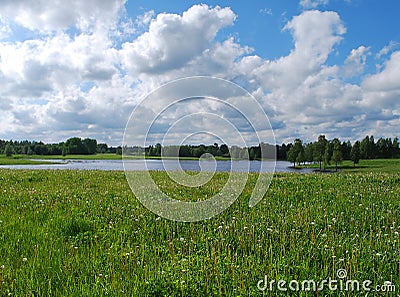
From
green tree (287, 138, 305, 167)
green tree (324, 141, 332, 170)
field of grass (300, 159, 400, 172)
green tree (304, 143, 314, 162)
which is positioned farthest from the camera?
green tree (304, 143, 314, 162)

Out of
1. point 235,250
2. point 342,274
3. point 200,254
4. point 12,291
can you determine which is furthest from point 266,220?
point 12,291

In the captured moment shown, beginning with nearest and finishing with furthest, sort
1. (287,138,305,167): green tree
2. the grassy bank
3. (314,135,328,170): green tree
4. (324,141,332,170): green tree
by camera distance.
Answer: the grassy bank, (324,141,332,170): green tree, (314,135,328,170): green tree, (287,138,305,167): green tree

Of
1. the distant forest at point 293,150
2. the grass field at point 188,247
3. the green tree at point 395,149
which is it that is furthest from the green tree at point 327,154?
the grass field at point 188,247

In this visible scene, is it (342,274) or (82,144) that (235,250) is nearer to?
(342,274)

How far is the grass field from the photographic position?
16.0 ft

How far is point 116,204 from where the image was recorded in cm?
1023

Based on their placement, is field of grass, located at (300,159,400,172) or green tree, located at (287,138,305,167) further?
green tree, located at (287,138,305,167)

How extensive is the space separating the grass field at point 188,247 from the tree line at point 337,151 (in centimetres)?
9309

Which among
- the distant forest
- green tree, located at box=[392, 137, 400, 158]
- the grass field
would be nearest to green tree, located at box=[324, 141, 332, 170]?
the distant forest

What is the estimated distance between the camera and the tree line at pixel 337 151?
10169 cm

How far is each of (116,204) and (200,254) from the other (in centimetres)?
494

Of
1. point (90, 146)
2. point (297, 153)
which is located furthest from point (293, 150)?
point (90, 146)

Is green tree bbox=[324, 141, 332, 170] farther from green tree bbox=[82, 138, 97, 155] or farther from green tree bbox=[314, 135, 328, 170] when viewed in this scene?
green tree bbox=[82, 138, 97, 155]

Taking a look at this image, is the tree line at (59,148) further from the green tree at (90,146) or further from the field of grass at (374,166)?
the field of grass at (374,166)
